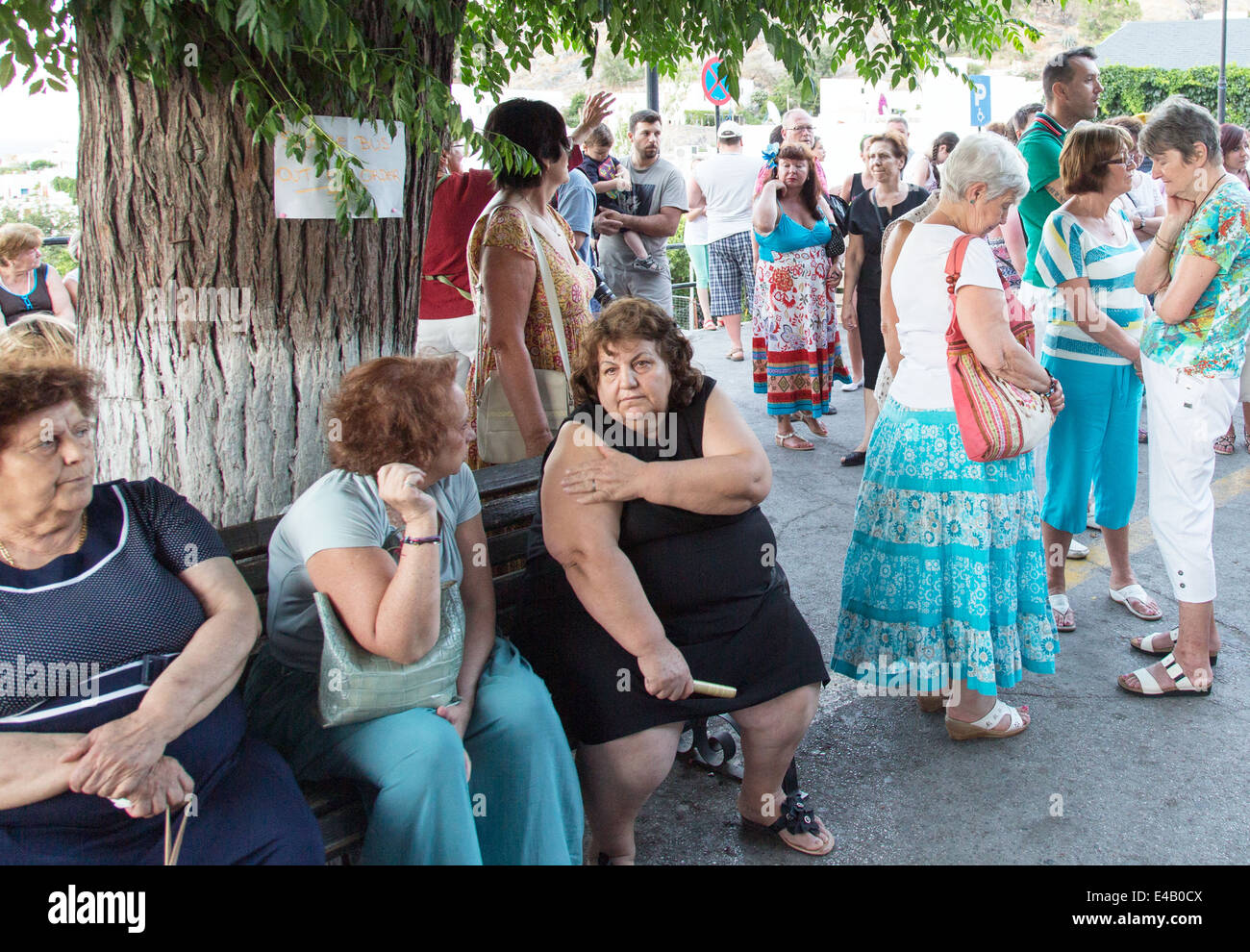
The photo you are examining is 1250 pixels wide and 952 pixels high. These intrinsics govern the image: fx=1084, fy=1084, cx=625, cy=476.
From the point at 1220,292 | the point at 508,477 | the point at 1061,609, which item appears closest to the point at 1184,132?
the point at 1220,292

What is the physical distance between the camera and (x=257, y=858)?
2.14 metres

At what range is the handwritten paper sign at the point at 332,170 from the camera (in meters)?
2.72

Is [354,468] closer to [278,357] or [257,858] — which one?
[278,357]

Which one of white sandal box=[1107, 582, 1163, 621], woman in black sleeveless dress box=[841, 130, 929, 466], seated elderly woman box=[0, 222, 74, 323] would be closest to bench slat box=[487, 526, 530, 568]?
white sandal box=[1107, 582, 1163, 621]

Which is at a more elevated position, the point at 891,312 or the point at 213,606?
the point at 891,312

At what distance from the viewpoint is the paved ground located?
2902mm

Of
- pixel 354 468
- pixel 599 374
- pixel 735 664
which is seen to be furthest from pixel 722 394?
pixel 354 468

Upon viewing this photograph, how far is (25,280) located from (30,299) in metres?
0.13

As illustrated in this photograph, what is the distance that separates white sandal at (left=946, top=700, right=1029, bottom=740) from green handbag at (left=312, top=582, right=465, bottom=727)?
174 cm

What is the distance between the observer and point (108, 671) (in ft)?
7.04

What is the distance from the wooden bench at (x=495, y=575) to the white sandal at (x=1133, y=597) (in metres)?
1.82

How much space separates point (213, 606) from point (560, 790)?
895mm

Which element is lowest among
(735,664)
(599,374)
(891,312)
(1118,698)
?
(1118,698)

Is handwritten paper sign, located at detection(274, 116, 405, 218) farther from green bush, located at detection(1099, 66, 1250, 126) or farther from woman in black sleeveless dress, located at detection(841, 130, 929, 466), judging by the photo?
green bush, located at detection(1099, 66, 1250, 126)
